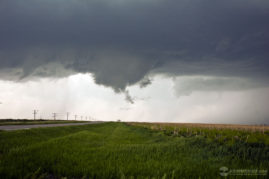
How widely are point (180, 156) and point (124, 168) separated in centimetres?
413

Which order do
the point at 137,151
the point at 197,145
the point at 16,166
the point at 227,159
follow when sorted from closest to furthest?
the point at 16,166 → the point at 227,159 → the point at 137,151 → the point at 197,145

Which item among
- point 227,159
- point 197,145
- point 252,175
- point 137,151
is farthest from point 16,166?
point 197,145

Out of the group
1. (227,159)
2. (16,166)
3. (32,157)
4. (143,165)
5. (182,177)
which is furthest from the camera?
(227,159)

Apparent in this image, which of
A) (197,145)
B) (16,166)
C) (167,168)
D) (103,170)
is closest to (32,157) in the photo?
(16,166)

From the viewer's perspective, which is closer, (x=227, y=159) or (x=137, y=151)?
(x=227, y=159)

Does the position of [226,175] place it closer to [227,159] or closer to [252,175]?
[252,175]

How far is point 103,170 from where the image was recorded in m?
6.86

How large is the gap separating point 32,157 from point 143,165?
5.58 meters

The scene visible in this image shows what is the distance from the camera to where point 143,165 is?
7637 millimetres

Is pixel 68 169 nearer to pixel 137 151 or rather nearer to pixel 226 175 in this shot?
pixel 137 151

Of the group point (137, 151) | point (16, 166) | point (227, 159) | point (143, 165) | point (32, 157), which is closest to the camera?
point (16, 166)

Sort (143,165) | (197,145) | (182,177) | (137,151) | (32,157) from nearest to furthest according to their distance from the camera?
(182,177)
(143,165)
(32,157)
(137,151)
(197,145)

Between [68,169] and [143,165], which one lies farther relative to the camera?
[143,165]

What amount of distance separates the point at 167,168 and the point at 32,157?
664 centimetres
